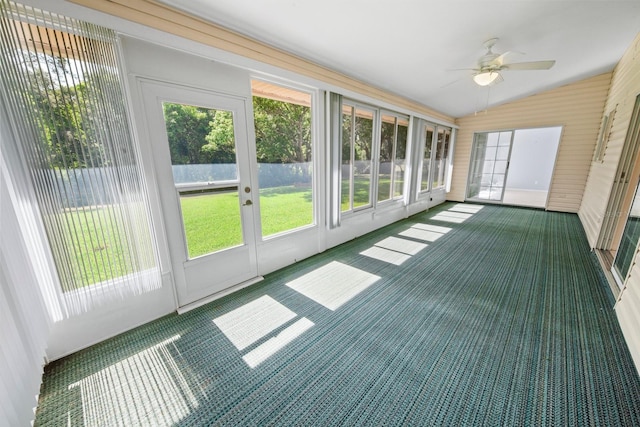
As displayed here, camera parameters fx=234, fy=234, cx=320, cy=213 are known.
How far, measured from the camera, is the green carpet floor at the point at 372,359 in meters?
1.28

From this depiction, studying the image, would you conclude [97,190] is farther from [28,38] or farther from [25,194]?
[28,38]

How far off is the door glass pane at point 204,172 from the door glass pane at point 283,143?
0.47m

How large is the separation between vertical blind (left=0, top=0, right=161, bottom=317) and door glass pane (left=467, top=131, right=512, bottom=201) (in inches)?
309

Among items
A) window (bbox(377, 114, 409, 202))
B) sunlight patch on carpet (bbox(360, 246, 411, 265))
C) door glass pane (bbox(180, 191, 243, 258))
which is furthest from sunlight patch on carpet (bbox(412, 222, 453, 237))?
door glass pane (bbox(180, 191, 243, 258))

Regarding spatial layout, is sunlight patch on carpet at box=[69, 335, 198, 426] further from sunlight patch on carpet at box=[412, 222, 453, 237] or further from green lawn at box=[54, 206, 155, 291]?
sunlight patch on carpet at box=[412, 222, 453, 237]

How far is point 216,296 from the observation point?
234 centimetres

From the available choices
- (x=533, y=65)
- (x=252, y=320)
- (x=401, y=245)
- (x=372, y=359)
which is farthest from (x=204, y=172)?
(x=533, y=65)

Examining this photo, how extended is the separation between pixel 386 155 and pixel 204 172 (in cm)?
338

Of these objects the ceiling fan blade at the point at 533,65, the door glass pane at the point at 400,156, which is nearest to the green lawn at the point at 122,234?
the door glass pane at the point at 400,156

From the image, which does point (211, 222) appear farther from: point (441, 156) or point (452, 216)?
point (441, 156)

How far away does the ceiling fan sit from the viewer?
2.71m

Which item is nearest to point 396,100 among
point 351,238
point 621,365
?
point 351,238

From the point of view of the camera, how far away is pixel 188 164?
2062 millimetres

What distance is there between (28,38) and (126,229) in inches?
46.6
